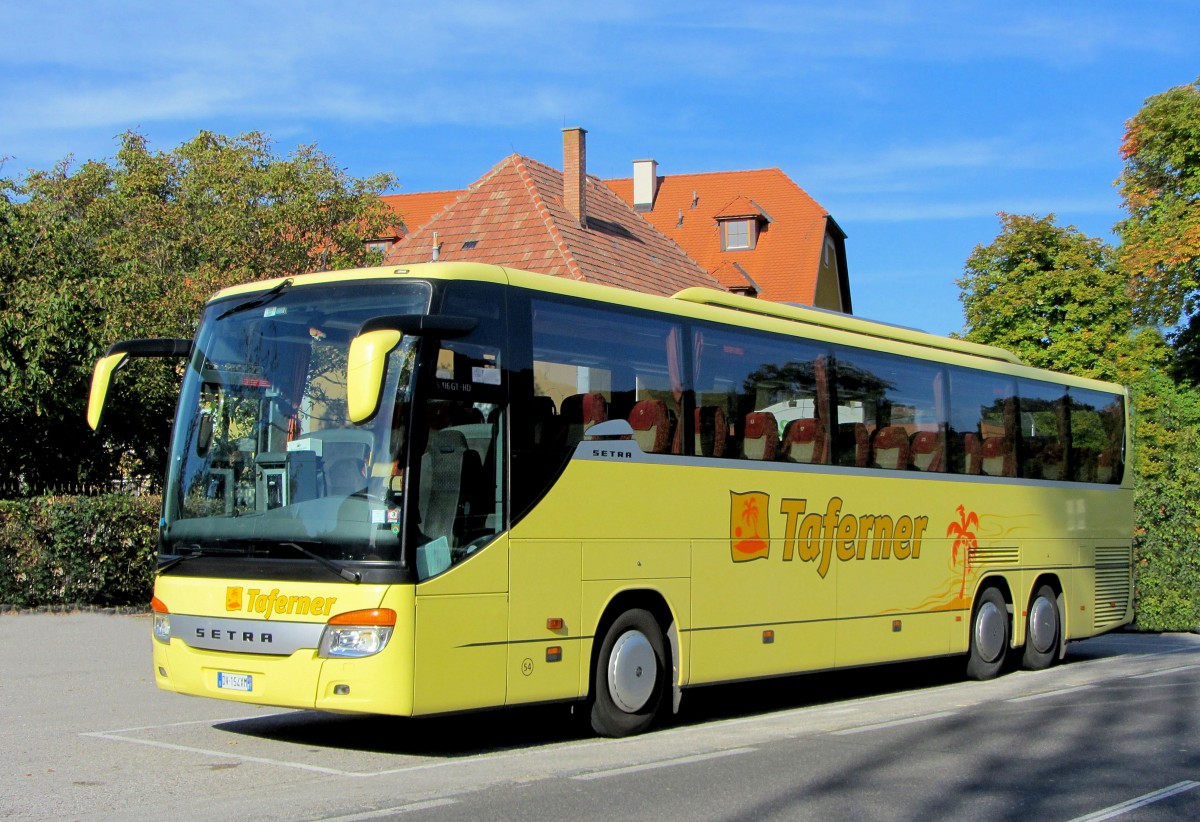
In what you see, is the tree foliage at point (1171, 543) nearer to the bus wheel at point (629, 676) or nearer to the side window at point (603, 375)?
the side window at point (603, 375)

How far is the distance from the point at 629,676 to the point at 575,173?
2994 centimetres

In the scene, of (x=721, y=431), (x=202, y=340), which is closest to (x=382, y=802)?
(x=202, y=340)

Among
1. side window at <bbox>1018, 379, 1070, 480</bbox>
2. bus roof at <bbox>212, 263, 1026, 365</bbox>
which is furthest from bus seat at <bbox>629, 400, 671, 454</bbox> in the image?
side window at <bbox>1018, 379, 1070, 480</bbox>

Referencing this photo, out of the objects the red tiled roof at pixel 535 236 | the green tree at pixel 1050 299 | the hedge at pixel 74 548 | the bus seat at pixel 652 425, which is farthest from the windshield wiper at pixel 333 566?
the green tree at pixel 1050 299

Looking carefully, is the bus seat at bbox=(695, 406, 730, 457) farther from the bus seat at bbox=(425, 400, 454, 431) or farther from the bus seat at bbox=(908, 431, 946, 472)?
the bus seat at bbox=(908, 431, 946, 472)

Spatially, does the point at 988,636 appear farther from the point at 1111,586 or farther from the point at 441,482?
the point at 441,482

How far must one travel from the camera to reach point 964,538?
15.8 metres

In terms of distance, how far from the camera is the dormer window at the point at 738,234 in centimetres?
6431

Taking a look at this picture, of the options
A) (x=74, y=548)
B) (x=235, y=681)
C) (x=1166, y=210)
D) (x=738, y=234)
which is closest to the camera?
(x=235, y=681)

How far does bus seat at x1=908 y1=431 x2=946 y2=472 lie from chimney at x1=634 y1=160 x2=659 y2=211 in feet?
182

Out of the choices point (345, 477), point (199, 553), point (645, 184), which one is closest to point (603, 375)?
point (345, 477)

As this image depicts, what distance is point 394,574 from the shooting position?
360 inches

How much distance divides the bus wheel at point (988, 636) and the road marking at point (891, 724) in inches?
137

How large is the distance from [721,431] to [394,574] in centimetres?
401
